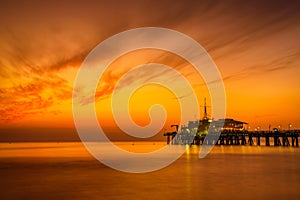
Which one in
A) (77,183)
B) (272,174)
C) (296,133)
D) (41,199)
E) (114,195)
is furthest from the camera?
(296,133)

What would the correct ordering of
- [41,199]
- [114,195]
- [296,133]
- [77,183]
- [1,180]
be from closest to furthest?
[41,199], [114,195], [77,183], [1,180], [296,133]

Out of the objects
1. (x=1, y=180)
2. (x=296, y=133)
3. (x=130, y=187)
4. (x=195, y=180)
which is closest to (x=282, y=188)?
(x=195, y=180)

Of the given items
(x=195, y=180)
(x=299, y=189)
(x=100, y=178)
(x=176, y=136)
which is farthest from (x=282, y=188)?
(x=176, y=136)

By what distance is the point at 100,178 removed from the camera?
3222cm

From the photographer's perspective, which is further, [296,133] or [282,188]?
[296,133]

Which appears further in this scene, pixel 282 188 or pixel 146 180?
pixel 146 180

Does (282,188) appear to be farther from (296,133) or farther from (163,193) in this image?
(296,133)

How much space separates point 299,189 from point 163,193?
9.11m

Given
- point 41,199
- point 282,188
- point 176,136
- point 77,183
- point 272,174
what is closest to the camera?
point 41,199

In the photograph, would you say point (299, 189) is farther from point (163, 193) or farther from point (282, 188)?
point (163, 193)

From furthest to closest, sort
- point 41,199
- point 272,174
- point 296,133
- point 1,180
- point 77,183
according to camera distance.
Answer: point 296,133 < point 272,174 < point 1,180 < point 77,183 < point 41,199

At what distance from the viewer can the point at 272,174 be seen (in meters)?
34.0

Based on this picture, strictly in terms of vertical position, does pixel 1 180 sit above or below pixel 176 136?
below

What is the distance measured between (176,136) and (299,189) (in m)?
133
